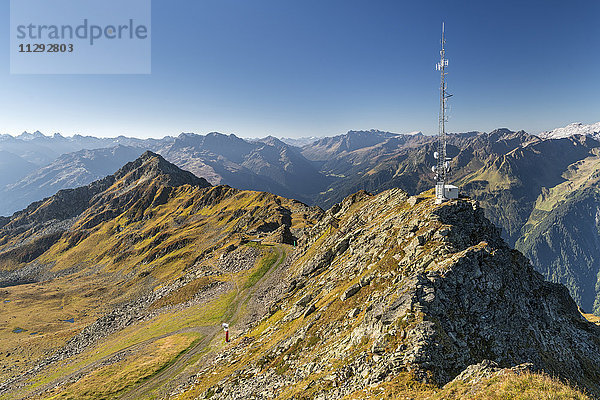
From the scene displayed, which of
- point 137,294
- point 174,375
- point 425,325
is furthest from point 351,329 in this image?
point 137,294

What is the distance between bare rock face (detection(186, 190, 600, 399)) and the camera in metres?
23.2

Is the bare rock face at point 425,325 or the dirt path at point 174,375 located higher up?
the bare rock face at point 425,325

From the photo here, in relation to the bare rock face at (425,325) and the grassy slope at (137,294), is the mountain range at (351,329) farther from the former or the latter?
the grassy slope at (137,294)

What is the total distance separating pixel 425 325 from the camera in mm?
23562

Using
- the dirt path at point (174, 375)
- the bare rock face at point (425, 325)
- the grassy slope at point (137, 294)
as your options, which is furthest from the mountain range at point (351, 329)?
the grassy slope at point (137, 294)

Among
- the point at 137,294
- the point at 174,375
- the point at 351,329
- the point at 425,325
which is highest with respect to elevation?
the point at 425,325

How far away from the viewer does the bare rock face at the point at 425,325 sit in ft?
76.2

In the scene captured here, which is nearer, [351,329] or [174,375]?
[351,329]

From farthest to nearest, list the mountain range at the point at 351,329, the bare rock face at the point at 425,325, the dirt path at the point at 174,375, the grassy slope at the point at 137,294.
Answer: the grassy slope at the point at 137,294 → the dirt path at the point at 174,375 → the bare rock face at the point at 425,325 → the mountain range at the point at 351,329

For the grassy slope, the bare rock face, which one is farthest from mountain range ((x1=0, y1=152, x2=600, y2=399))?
the grassy slope

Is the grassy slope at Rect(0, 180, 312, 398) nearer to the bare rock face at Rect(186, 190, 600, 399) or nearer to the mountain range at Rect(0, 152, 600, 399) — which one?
the mountain range at Rect(0, 152, 600, 399)

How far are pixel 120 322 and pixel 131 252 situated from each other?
11954cm

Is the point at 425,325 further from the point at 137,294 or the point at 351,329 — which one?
the point at 137,294

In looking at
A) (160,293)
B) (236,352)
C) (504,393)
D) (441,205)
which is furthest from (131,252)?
(504,393)
